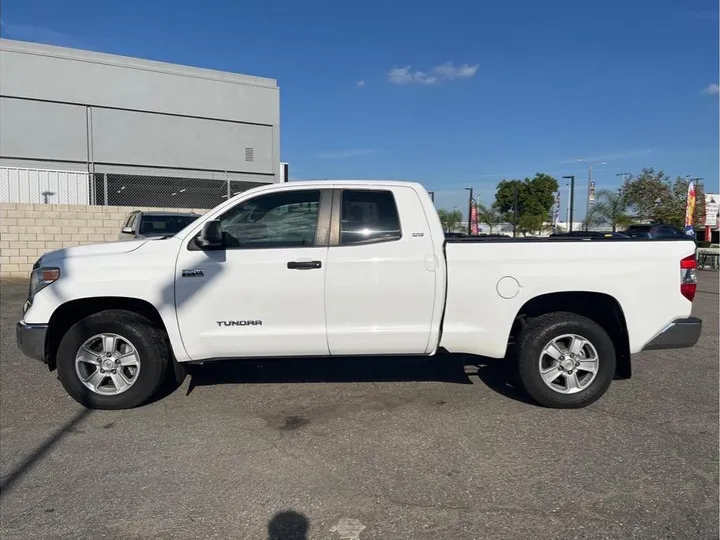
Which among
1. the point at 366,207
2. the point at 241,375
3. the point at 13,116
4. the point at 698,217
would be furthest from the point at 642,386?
the point at 698,217

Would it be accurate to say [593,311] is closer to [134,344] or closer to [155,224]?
[134,344]

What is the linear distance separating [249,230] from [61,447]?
84.1 inches

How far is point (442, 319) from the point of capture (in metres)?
4.68

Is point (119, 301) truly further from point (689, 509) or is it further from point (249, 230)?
point (689, 509)

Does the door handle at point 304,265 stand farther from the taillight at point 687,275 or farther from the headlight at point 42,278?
the taillight at point 687,275

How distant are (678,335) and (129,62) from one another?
25.3 meters

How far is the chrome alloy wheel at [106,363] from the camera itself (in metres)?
4.70

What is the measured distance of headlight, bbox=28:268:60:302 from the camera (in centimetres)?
461

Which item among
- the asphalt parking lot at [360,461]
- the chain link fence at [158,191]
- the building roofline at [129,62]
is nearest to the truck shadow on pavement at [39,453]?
the asphalt parking lot at [360,461]

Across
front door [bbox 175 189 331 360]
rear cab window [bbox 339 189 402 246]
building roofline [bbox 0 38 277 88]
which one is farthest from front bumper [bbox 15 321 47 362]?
Answer: building roofline [bbox 0 38 277 88]

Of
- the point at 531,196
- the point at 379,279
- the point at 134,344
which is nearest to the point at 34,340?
the point at 134,344

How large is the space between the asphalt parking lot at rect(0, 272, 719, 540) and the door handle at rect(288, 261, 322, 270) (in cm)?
122

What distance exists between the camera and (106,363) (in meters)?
4.71

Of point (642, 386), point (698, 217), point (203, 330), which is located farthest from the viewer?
point (698, 217)
